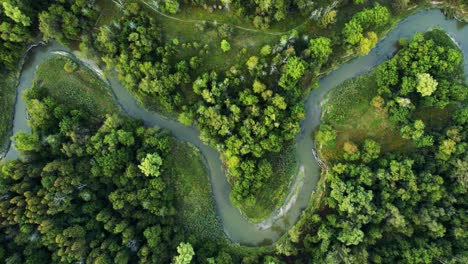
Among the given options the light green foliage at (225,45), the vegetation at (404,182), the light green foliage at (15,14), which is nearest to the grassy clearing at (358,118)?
the vegetation at (404,182)

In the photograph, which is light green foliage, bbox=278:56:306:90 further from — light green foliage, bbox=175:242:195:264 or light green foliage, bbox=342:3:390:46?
light green foliage, bbox=175:242:195:264

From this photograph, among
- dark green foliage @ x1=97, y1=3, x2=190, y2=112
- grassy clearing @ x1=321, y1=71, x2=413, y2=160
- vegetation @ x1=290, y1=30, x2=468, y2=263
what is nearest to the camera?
vegetation @ x1=290, y1=30, x2=468, y2=263

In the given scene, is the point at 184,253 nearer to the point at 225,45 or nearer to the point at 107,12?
the point at 225,45

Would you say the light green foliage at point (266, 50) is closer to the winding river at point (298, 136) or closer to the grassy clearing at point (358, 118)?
the winding river at point (298, 136)

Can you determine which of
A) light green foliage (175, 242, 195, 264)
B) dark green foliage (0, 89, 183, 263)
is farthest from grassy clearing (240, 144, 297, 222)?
dark green foliage (0, 89, 183, 263)

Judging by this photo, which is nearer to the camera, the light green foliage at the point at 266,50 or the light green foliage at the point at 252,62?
the light green foliage at the point at 252,62

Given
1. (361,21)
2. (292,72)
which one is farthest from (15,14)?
(361,21)
